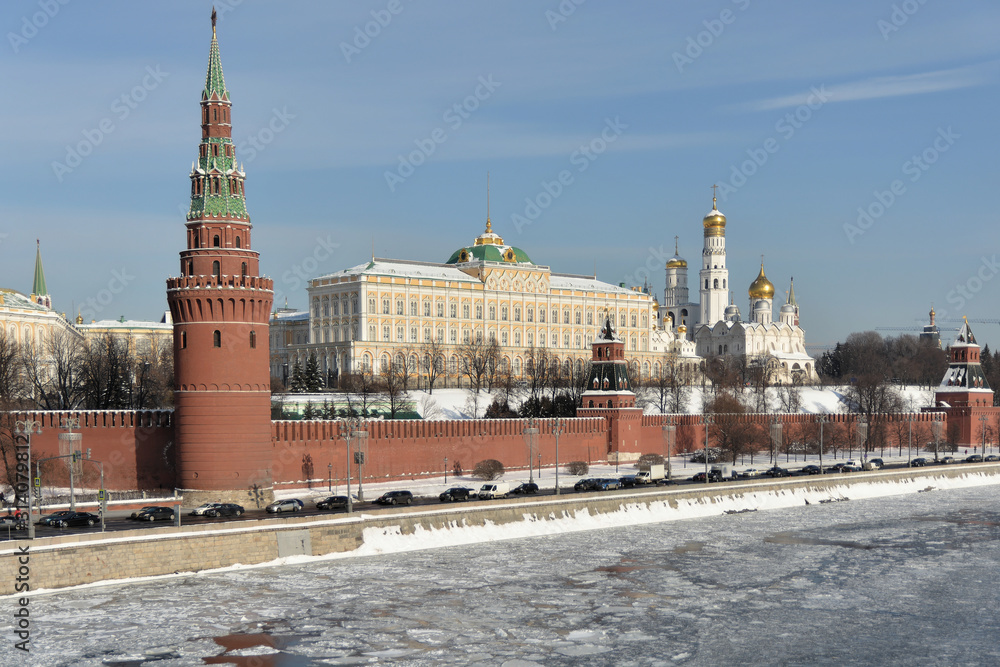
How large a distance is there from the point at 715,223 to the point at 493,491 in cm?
11335

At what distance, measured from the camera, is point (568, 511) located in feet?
168

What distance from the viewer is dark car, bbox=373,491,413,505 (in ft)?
161

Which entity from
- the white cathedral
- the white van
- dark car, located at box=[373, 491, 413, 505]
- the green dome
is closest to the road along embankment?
dark car, located at box=[373, 491, 413, 505]

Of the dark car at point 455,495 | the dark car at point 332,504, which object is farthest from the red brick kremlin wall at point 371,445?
the dark car at point 455,495

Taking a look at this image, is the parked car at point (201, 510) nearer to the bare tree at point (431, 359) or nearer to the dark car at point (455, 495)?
the dark car at point (455, 495)

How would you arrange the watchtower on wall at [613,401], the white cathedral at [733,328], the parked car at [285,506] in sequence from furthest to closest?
the white cathedral at [733,328]
the watchtower on wall at [613,401]
the parked car at [285,506]

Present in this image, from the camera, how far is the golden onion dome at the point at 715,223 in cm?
16112

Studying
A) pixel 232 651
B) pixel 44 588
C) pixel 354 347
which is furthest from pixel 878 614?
pixel 354 347

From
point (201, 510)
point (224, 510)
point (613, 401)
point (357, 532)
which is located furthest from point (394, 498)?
point (613, 401)

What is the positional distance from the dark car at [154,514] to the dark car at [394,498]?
8.13 meters

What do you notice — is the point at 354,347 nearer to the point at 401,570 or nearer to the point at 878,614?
the point at 401,570

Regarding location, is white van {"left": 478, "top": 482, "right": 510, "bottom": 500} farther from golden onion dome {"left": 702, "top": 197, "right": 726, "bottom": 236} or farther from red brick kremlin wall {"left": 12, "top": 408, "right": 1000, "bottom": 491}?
golden onion dome {"left": 702, "top": 197, "right": 726, "bottom": 236}

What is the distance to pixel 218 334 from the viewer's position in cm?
5116

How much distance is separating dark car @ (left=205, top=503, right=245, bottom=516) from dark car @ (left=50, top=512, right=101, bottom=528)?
4.29 m
